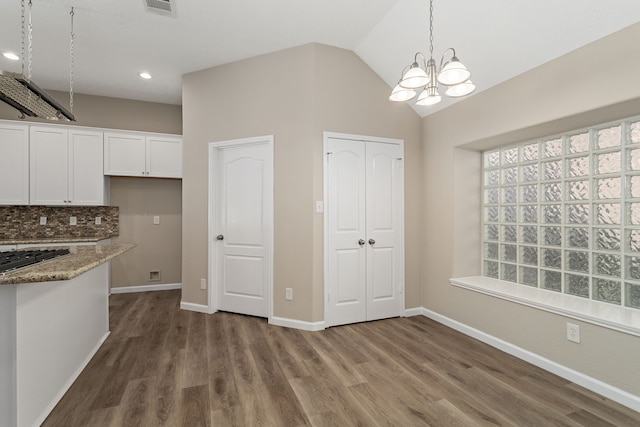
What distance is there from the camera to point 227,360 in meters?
2.58

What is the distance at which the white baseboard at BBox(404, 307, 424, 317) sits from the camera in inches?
145

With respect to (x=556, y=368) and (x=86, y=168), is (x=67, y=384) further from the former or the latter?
(x=556, y=368)

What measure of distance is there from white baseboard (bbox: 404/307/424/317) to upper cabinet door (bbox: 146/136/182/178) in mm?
3780

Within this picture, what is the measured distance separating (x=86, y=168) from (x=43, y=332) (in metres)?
3.18

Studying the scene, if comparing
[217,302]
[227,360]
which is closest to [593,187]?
[227,360]

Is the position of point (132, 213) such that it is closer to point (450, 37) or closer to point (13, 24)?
point (13, 24)

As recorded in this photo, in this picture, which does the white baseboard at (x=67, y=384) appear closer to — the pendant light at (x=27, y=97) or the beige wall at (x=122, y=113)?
the pendant light at (x=27, y=97)

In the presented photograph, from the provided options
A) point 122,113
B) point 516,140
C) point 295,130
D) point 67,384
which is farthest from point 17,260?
point 516,140

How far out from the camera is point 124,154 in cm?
442

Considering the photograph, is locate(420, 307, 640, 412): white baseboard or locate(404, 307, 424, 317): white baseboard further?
locate(404, 307, 424, 317): white baseboard

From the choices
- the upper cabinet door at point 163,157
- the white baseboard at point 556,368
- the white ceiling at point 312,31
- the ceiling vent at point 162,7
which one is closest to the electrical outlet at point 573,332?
the white baseboard at point 556,368

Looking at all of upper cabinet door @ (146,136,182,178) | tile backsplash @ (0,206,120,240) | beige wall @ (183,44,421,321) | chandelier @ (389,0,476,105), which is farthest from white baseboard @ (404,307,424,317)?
tile backsplash @ (0,206,120,240)

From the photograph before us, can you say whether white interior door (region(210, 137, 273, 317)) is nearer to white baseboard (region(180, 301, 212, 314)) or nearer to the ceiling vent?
white baseboard (region(180, 301, 212, 314))

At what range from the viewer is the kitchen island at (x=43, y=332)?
62.3 inches
